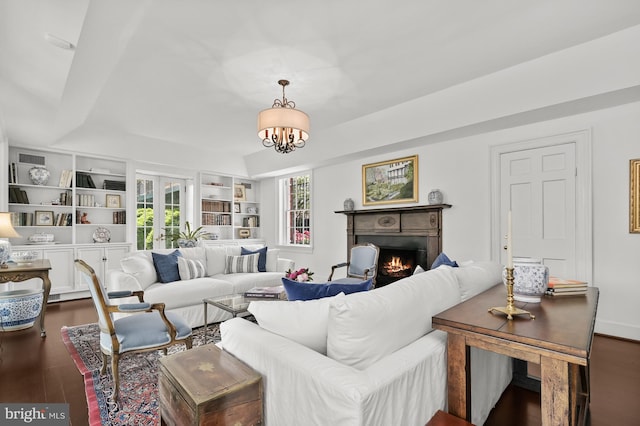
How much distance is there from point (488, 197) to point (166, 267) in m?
4.09

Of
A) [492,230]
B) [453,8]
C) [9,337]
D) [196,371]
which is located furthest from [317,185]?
[196,371]

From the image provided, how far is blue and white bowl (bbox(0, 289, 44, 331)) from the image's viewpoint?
3461 millimetres

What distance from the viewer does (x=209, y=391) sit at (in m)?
1.19

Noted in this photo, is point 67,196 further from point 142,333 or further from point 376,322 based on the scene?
point 376,322

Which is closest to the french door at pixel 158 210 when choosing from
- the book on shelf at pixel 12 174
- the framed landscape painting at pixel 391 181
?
the book on shelf at pixel 12 174

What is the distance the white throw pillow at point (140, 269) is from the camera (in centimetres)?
347

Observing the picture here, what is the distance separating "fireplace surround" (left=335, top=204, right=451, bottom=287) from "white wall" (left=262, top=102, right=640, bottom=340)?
173 millimetres

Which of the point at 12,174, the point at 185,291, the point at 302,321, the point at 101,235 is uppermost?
the point at 12,174

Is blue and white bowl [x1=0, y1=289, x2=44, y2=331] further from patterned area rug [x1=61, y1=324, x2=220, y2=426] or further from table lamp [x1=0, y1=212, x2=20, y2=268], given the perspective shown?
patterned area rug [x1=61, y1=324, x2=220, y2=426]

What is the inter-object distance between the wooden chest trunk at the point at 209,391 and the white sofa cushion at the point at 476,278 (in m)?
1.28

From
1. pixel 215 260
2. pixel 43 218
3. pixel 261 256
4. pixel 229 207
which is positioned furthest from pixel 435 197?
pixel 43 218

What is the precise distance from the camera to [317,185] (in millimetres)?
6312

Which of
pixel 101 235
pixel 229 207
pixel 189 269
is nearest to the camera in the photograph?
pixel 189 269

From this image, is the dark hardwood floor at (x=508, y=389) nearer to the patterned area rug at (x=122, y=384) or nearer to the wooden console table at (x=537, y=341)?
the patterned area rug at (x=122, y=384)
